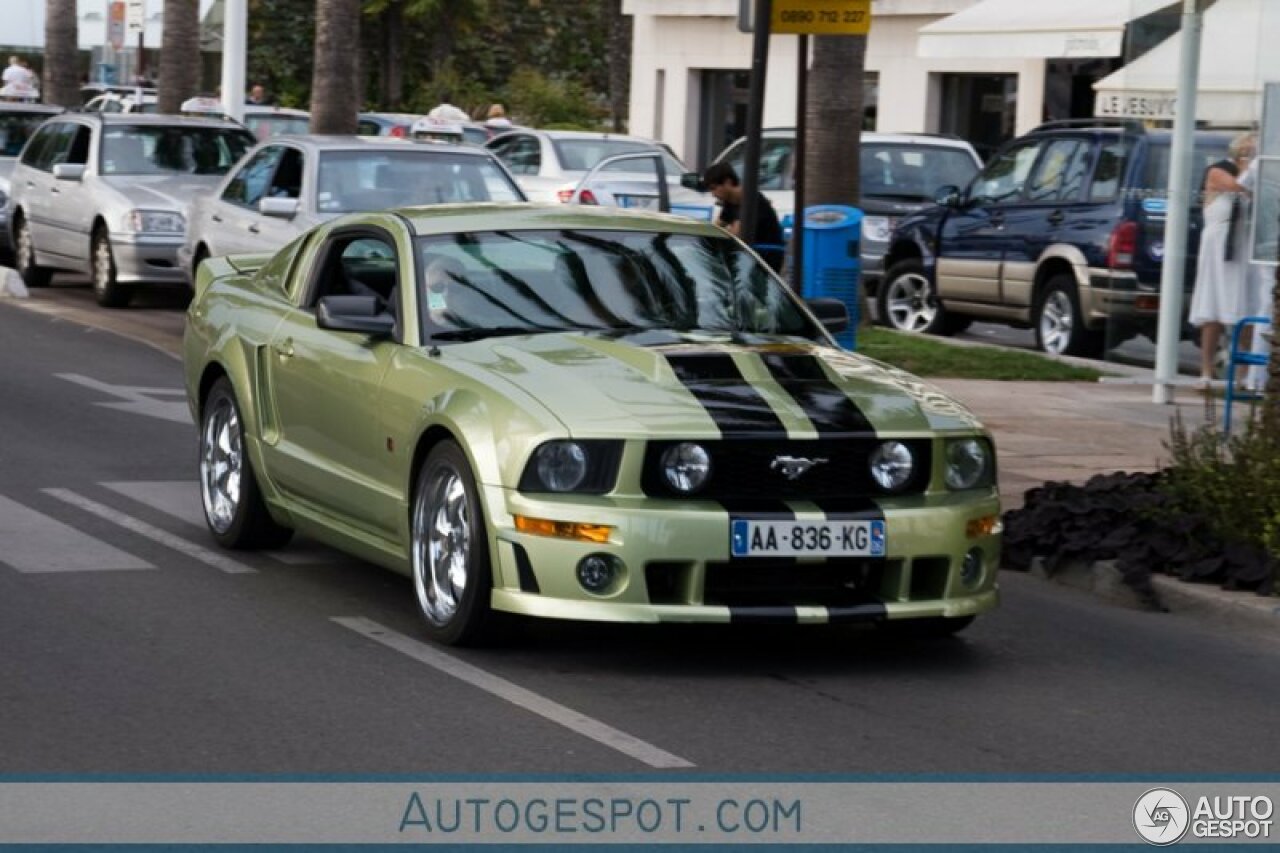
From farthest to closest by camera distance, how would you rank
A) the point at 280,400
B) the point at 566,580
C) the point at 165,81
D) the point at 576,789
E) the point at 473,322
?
the point at 165,81, the point at 280,400, the point at 473,322, the point at 566,580, the point at 576,789

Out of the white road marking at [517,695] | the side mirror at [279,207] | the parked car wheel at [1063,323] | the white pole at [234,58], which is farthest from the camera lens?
the white pole at [234,58]

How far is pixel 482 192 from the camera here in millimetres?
18453

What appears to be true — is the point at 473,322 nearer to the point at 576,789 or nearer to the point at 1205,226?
the point at 576,789

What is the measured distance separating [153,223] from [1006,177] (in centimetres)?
731

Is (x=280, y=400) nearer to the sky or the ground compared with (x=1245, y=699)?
nearer to the sky

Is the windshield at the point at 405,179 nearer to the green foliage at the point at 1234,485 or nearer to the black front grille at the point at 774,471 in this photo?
the green foliage at the point at 1234,485

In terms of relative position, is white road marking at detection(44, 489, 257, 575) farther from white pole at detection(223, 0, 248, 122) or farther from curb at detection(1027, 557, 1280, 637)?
white pole at detection(223, 0, 248, 122)

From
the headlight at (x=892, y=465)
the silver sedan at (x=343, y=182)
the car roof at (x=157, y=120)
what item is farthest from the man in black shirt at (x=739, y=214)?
the headlight at (x=892, y=465)

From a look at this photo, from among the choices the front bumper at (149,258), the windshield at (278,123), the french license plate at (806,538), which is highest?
the windshield at (278,123)

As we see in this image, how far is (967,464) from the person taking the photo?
8617 mm

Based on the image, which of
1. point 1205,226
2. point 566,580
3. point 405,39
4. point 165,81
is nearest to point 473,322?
point 566,580

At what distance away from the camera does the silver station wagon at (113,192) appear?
883 inches

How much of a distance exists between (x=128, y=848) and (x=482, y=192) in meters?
12.7

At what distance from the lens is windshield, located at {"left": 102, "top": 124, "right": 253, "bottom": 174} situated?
23.8 m
